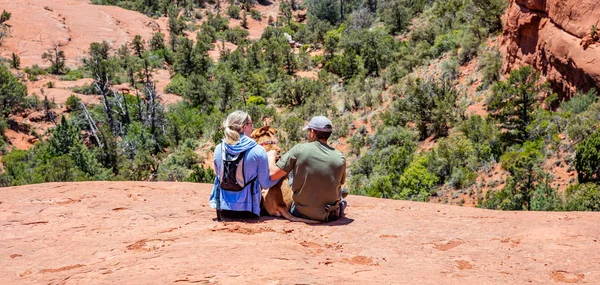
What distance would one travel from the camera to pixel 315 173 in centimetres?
467

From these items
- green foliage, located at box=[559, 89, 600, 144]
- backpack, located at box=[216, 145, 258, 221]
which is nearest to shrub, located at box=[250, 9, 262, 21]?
green foliage, located at box=[559, 89, 600, 144]

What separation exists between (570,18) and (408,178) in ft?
20.1

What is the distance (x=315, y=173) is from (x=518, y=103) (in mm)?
10675

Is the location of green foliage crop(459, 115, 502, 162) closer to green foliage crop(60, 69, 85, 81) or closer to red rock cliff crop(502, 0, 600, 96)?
red rock cliff crop(502, 0, 600, 96)

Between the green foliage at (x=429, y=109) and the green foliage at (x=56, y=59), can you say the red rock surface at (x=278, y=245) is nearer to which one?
the green foliage at (x=429, y=109)

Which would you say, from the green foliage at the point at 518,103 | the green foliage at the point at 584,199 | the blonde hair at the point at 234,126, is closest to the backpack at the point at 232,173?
the blonde hair at the point at 234,126

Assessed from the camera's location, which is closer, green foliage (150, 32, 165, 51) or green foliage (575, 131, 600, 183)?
green foliage (575, 131, 600, 183)

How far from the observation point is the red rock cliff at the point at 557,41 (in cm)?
1186

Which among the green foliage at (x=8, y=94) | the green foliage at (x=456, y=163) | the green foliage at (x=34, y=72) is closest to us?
the green foliage at (x=456, y=163)

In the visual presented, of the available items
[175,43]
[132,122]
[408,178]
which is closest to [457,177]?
[408,178]

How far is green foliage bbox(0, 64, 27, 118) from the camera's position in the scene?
2878 cm

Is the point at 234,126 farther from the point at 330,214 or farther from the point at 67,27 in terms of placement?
the point at 67,27

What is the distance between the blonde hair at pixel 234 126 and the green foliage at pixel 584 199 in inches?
290

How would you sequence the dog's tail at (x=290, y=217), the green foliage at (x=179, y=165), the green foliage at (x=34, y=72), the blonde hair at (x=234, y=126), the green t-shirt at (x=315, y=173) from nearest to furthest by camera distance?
1. the blonde hair at (x=234, y=126)
2. the green t-shirt at (x=315, y=173)
3. the dog's tail at (x=290, y=217)
4. the green foliage at (x=179, y=165)
5. the green foliage at (x=34, y=72)
